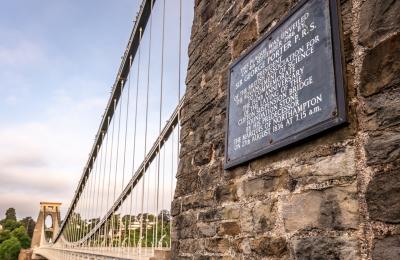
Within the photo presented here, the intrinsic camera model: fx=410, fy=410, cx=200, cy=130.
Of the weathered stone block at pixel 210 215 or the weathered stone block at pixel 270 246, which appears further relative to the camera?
the weathered stone block at pixel 210 215

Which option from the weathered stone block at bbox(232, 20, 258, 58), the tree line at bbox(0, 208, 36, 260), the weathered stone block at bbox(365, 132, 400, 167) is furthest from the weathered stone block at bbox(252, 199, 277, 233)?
the tree line at bbox(0, 208, 36, 260)

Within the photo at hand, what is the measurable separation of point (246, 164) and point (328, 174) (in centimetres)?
57

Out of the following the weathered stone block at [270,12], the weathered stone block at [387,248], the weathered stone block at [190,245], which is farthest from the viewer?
the weathered stone block at [190,245]

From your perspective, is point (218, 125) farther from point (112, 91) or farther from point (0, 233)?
point (0, 233)

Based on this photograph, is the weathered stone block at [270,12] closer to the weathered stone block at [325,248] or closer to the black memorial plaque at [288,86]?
the black memorial plaque at [288,86]

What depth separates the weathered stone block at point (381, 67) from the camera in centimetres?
112

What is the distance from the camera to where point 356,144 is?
48.3 inches

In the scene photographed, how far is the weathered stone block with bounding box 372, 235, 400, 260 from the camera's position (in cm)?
104

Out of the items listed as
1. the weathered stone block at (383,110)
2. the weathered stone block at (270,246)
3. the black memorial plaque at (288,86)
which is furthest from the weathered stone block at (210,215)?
the weathered stone block at (383,110)

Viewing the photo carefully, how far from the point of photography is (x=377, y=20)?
1.20 metres

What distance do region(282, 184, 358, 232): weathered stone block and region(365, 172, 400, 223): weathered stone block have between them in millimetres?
63

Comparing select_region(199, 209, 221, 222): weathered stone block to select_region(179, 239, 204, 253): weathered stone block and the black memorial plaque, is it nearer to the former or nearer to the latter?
select_region(179, 239, 204, 253): weathered stone block

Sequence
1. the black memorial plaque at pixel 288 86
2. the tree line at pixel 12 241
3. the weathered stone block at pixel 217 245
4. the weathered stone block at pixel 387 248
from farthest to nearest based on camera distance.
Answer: the tree line at pixel 12 241 → the weathered stone block at pixel 217 245 → the black memorial plaque at pixel 288 86 → the weathered stone block at pixel 387 248

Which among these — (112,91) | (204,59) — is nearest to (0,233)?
(112,91)
